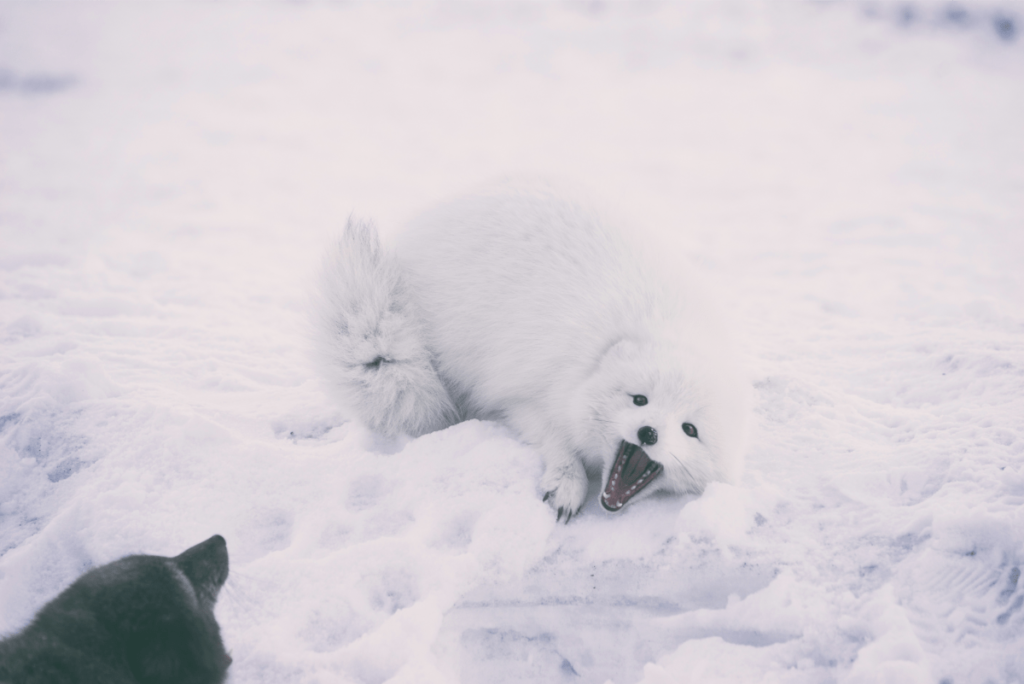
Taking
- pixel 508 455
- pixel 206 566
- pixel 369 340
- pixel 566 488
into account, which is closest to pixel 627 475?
pixel 566 488

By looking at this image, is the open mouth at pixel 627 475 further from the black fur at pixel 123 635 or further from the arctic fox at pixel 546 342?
the black fur at pixel 123 635

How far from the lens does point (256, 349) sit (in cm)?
335

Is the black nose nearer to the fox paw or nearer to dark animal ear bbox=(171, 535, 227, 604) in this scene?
the fox paw

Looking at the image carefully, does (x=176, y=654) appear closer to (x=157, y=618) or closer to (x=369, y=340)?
(x=157, y=618)

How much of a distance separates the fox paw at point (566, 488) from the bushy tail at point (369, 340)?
2.16ft

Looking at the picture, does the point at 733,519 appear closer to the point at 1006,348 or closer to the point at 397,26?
the point at 1006,348

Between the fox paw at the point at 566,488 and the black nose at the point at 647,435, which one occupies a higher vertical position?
the black nose at the point at 647,435

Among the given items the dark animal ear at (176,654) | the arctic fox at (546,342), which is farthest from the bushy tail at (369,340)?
the dark animal ear at (176,654)

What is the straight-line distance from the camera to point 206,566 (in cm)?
164

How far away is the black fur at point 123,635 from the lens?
4.29ft

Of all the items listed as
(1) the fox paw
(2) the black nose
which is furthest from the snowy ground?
(2) the black nose

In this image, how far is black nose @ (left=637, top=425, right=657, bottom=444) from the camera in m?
1.99

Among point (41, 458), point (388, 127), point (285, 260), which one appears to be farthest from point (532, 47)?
point (41, 458)

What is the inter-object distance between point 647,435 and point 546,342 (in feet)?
1.97
